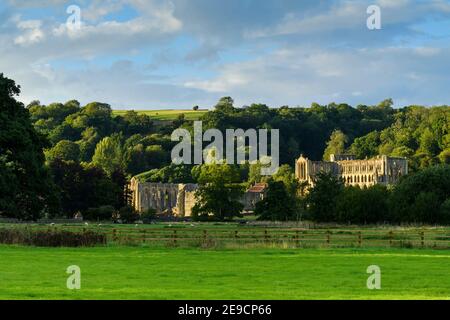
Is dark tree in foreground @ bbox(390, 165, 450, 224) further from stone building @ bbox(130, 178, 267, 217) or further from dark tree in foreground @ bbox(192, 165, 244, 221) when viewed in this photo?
stone building @ bbox(130, 178, 267, 217)

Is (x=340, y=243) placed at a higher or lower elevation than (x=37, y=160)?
lower

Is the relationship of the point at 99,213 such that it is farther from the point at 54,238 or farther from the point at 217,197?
the point at 54,238

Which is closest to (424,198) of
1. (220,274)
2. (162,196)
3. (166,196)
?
(220,274)

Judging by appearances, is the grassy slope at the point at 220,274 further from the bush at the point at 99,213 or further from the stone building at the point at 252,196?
the stone building at the point at 252,196

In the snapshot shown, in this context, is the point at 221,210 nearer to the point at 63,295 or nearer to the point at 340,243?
the point at 340,243

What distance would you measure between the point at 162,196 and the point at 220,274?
16093cm

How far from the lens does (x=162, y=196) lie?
190 m

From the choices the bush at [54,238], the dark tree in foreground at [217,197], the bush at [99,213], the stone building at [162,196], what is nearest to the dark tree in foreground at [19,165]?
the bush at [54,238]

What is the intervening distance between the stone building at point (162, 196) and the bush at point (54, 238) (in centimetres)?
13330

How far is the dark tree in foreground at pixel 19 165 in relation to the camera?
50031 mm

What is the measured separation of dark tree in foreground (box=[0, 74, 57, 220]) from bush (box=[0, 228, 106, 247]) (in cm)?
195
